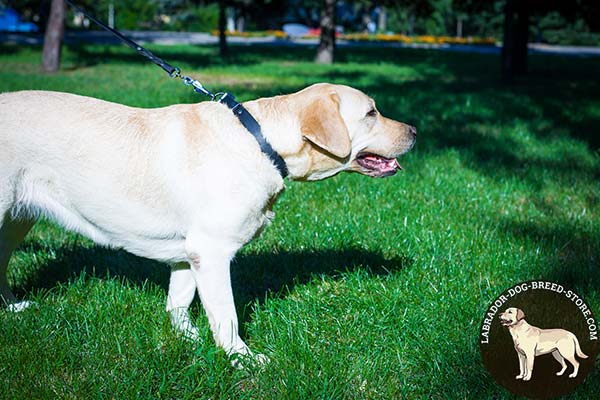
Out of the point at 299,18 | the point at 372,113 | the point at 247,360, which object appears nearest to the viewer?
the point at 247,360

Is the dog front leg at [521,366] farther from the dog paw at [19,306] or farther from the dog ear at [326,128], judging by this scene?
the dog paw at [19,306]

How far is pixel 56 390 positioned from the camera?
2881mm

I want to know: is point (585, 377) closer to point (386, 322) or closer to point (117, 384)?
point (386, 322)

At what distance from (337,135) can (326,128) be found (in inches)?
2.5

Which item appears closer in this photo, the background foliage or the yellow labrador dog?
the yellow labrador dog

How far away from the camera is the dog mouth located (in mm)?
3354

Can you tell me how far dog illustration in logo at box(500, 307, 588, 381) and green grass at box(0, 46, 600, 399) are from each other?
0.14 m

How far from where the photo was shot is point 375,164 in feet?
11.1

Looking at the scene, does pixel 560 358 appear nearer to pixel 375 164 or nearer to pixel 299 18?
pixel 375 164

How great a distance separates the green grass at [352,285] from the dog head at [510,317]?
0.20m

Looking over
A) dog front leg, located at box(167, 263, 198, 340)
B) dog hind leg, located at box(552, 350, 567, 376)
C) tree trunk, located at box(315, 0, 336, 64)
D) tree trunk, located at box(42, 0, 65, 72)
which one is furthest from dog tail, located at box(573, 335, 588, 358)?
tree trunk, located at box(315, 0, 336, 64)

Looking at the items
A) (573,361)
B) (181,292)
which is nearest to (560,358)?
(573,361)

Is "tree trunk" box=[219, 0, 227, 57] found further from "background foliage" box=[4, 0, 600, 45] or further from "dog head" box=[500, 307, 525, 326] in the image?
"dog head" box=[500, 307, 525, 326]

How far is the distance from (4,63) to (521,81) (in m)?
13.3
